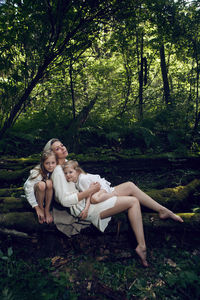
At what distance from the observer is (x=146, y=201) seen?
11.6 ft

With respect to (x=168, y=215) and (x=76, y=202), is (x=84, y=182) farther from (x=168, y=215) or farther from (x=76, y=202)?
(x=168, y=215)

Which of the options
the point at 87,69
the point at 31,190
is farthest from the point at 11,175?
the point at 87,69

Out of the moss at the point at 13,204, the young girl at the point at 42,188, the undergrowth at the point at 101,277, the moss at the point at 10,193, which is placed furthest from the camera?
the moss at the point at 10,193

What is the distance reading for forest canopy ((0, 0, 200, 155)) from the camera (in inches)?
175

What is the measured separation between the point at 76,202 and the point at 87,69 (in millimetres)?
7486

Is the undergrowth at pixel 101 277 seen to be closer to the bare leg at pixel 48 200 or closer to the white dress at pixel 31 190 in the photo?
the bare leg at pixel 48 200

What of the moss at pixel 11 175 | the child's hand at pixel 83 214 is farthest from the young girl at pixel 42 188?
the moss at pixel 11 175

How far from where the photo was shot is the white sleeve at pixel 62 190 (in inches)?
118

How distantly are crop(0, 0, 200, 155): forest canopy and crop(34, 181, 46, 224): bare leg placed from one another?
2650mm

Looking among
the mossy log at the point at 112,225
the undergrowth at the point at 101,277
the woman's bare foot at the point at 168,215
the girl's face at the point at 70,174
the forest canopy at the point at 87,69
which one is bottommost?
the undergrowth at the point at 101,277

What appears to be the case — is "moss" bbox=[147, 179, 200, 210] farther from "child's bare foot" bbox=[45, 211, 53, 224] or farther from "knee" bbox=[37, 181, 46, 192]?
"knee" bbox=[37, 181, 46, 192]

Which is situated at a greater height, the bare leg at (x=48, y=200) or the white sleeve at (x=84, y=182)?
the white sleeve at (x=84, y=182)

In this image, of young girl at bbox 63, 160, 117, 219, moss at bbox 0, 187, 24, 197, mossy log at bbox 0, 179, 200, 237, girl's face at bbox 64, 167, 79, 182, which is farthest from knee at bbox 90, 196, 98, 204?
moss at bbox 0, 187, 24, 197

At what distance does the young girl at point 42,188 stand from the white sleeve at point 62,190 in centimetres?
17
